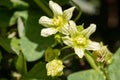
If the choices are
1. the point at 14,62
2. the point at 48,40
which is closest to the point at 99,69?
the point at 48,40

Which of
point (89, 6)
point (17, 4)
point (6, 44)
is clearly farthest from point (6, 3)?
point (89, 6)

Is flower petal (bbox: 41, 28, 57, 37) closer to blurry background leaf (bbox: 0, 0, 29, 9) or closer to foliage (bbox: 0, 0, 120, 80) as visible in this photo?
foliage (bbox: 0, 0, 120, 80)

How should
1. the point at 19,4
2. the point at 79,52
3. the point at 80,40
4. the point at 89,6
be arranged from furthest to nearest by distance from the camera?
the point at 89,6, the point at 19,4, the point at 80,40, the point at 79,52

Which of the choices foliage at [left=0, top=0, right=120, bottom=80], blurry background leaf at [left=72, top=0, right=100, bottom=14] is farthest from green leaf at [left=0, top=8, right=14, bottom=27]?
blurry background leaf at [left=72, top=0, right=100, bottom=14]

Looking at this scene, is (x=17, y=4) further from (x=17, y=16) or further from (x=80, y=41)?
(x=80, y=41)

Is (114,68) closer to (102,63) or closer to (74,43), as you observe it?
(102,63)

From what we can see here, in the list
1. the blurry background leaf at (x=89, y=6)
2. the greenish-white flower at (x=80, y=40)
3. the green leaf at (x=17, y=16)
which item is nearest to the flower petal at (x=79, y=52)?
the greenish-white flower at (x=80, y=40)

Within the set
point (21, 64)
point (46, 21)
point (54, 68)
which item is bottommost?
point (21, 64)
